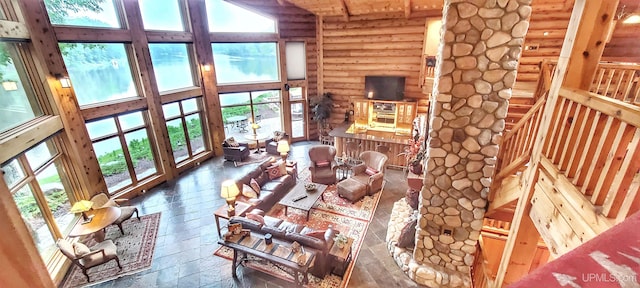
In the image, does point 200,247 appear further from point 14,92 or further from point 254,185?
point 14,92

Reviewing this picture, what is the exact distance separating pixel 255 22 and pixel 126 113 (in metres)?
5.16

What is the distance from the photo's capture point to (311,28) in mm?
10375

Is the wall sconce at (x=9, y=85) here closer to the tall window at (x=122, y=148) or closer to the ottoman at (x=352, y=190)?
the tall window at (x=122, y=148)

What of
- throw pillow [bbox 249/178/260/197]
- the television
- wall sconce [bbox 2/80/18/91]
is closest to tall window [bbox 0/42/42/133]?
wall sconce [bbox 2/80/18/91]

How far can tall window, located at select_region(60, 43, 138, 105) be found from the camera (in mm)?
6262

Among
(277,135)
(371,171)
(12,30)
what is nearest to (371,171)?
(371,171)

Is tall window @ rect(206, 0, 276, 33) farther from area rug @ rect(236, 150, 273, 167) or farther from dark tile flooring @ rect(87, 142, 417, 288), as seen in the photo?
dark tile flooring @ rect(87, 142, 417, 288)

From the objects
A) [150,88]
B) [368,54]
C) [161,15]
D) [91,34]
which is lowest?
[150,88]

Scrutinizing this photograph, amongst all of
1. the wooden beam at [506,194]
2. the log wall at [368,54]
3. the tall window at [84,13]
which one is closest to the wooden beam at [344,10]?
the log wall at [368,54]

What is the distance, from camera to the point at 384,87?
9922mm

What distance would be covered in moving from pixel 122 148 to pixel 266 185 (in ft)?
13.0

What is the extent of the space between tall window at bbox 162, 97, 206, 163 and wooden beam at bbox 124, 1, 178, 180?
360mm

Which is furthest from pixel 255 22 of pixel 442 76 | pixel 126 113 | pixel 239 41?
pixel 442 76

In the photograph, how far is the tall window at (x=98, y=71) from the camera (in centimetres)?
626
